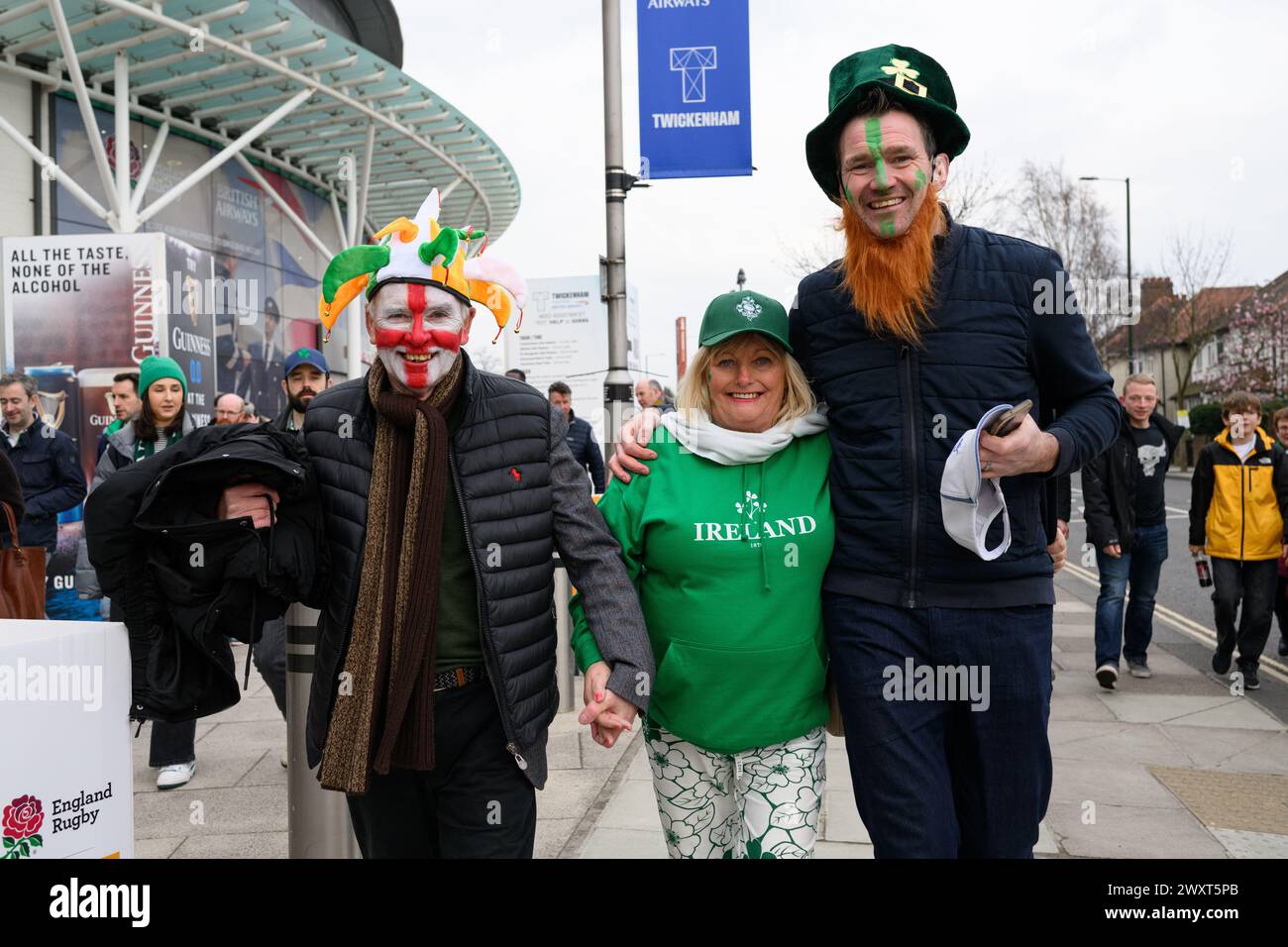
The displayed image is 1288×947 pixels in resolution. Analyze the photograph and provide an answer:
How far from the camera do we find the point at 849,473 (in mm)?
2438

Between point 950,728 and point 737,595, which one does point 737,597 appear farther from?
point 950,728

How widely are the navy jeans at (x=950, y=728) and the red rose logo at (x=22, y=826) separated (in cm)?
176

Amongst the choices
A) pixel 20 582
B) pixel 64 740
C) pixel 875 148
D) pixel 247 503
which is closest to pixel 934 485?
pixel 875 148

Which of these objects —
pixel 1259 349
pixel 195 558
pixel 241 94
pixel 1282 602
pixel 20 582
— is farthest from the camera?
pixel 1259 349

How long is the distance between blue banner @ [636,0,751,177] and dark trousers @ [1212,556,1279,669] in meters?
4.35

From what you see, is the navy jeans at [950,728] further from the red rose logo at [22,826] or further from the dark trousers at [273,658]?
the dark trousers at [273,658]

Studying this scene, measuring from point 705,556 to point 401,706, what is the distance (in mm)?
801

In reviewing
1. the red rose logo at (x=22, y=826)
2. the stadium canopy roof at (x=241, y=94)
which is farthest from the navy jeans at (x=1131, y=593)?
the stadium canopy roof at (x=241, y=94)

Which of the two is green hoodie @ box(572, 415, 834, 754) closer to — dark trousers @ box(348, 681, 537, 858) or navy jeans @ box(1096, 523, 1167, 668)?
dark trousers @ box(348, 681, 537, 858)

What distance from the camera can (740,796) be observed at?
2566mm

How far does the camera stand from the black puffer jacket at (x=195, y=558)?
7.24 ft

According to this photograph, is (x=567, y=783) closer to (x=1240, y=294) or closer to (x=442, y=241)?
(x=442, y=241)

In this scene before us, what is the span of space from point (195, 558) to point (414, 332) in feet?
2.34
